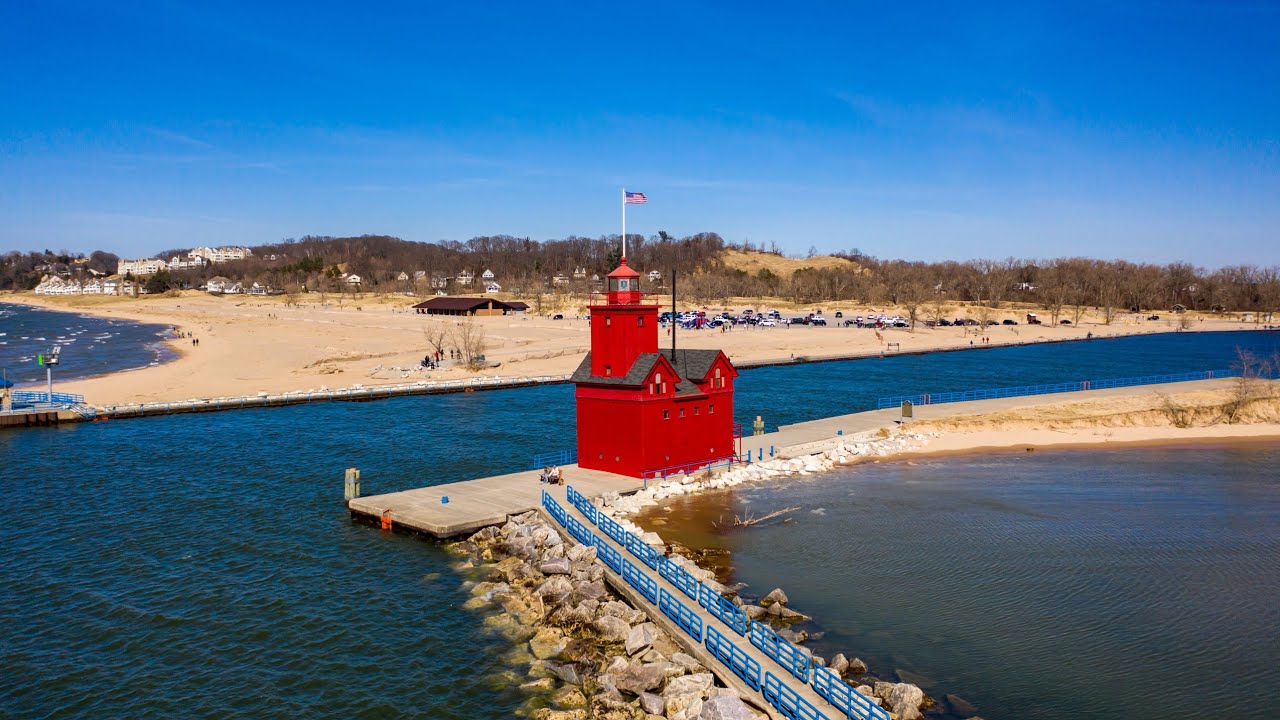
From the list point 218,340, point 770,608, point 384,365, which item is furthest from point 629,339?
point 218,340

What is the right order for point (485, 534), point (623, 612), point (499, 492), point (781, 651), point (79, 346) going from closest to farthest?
1. point (781, 651)
2. point (623, 612)
3. point (485, 534)
4. point (499, 492)
5. point (79, 346)

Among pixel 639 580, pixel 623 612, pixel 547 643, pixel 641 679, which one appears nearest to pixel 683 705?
pixel 641 679

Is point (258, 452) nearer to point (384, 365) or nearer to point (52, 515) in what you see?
point (52, 515)

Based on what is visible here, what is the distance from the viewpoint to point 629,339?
36.2 m

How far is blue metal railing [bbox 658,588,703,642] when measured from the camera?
68.9 feet

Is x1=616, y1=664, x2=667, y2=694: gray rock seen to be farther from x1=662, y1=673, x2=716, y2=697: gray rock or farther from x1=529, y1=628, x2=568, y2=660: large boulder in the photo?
x1=529, y1=628, x2=568, y2=660: large boulder

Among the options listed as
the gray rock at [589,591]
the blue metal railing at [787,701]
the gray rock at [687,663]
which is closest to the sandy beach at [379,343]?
the gray rock at [589,591]

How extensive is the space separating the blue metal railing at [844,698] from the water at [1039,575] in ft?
11.3

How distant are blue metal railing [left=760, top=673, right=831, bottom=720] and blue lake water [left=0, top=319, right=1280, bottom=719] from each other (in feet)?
15.0

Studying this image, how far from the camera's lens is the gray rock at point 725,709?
17.1 meters

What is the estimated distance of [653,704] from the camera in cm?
1861

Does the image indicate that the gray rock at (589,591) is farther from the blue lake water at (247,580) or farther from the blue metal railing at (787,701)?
the blue metal railing at (787,701)

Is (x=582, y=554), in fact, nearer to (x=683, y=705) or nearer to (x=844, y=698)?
(x=683, y=705)

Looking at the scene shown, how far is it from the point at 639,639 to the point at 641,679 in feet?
5.02
